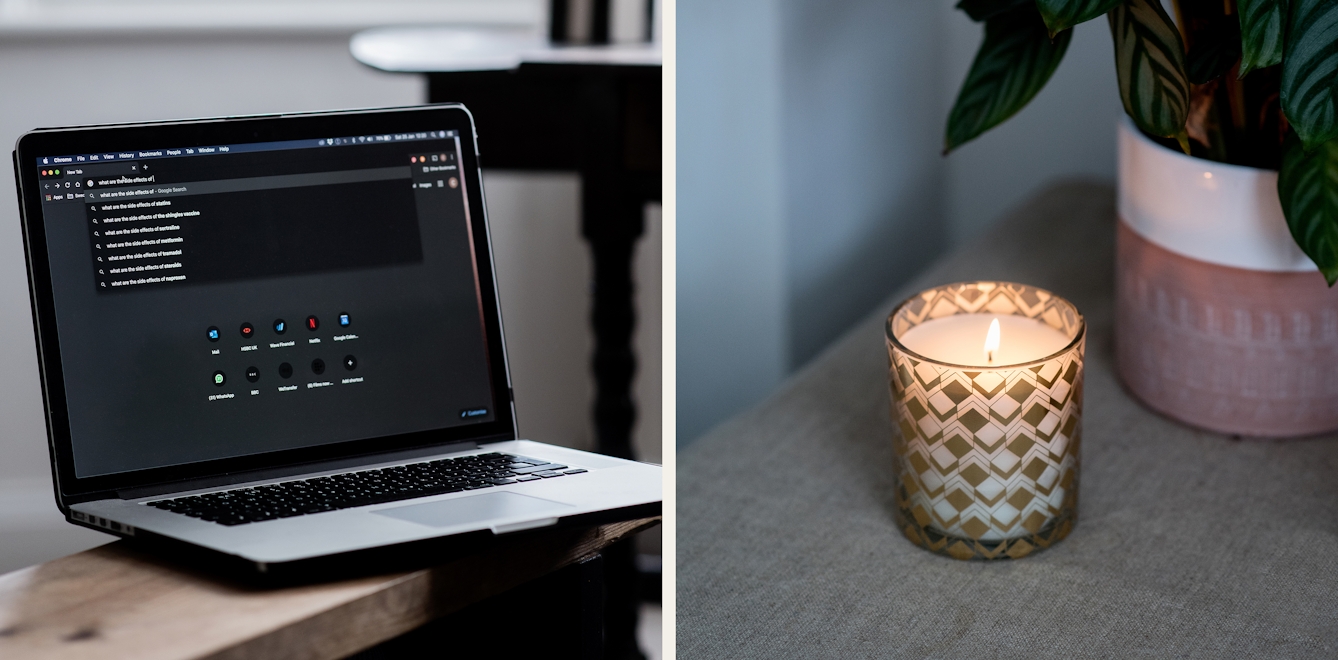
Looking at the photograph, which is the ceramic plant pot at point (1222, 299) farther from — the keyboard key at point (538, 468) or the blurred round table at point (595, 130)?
the blurred round table at point (595, 130)

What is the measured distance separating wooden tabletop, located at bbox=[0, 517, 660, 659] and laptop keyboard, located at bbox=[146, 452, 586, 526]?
0.03 m

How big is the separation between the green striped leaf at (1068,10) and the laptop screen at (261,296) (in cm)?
29

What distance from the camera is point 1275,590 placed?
55cm

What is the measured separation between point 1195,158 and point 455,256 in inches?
15.7

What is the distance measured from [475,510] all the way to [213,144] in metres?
0.22

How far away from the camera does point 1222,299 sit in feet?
2.13

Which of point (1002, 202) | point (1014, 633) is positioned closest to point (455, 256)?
point (1014, 633)

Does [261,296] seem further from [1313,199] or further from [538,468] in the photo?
[1313,199]

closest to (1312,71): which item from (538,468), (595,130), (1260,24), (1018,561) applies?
(1260,24)

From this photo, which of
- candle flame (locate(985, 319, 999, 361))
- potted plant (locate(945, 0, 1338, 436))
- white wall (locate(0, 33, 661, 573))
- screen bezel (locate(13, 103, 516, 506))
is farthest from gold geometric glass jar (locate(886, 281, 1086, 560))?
→ white wall (locate(0, 33, 661, 573))

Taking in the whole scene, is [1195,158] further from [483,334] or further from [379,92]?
[379,92]

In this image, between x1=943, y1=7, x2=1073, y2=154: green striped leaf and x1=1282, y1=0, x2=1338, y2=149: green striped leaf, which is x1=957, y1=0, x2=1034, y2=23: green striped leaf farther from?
x1=1282, y1=0, x2=1338, y2=149: green striped leaf

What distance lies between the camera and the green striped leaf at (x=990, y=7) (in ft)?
2.07

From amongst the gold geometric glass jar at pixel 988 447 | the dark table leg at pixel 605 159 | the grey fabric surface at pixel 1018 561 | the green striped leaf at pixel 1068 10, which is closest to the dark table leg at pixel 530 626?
the grey fabric surface at pixel 1018 561
